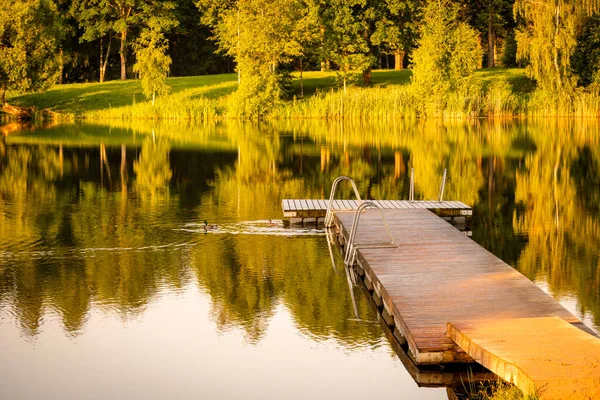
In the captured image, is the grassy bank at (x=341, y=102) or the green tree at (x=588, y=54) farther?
the green tree at (x=588, y=54)

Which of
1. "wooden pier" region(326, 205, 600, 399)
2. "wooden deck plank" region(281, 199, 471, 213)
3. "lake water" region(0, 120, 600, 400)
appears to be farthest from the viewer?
Result: "wooden deck plank" region(281, 199, 471, 213)

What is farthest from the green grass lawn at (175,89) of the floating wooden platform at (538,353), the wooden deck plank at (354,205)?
the floating wooden platform at (538,353)

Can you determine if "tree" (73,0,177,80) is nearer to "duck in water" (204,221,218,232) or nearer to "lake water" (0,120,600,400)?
"lake water" (0,120,600,400)

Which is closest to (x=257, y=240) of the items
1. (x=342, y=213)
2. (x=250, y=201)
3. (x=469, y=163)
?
(x=342, y=213)

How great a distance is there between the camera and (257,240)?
19109 millimetres

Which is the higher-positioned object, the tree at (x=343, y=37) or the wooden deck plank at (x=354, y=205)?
the tree at (x=343, y=37)

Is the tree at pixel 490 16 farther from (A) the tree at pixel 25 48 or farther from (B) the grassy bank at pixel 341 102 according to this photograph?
(A) the tree at pixel 25 48

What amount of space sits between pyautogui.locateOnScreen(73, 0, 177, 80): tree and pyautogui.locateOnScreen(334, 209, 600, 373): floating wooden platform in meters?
55.5

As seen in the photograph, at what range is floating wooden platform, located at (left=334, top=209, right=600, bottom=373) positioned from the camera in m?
10.8

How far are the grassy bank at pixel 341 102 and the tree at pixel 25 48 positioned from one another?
2.89 meters

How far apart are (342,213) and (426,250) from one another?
195 inches

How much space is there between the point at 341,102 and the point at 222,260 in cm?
4258

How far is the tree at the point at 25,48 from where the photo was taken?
2328 inches

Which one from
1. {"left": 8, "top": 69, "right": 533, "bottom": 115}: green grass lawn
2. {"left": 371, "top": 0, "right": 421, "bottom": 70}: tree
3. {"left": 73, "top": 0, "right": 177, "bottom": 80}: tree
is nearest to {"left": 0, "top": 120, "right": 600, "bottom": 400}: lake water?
{"left": 8, "top": 69, "right": 533, "bottom": 115}: green grass lawn
